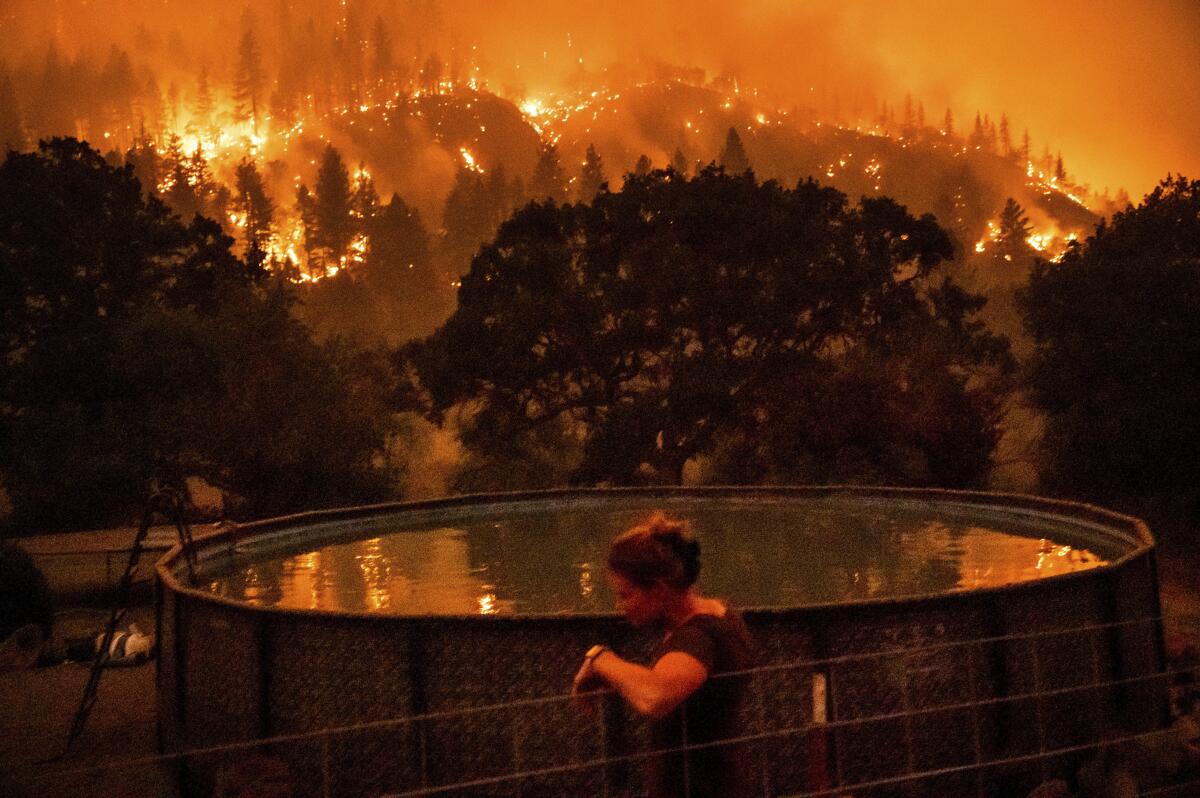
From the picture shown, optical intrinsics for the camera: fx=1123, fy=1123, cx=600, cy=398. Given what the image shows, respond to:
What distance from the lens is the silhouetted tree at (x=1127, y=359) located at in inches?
814

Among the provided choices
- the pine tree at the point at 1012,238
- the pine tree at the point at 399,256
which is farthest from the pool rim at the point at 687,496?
the pine tree at the point at 1012,238

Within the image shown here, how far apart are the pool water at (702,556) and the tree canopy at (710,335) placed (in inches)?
257

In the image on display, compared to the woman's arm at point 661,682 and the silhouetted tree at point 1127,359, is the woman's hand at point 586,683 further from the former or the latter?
the silhouetted tree at point 1127,359

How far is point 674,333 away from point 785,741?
19.2 metres

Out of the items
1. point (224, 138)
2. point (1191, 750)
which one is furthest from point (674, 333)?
point (224, 138)

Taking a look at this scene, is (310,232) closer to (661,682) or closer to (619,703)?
(619,703)

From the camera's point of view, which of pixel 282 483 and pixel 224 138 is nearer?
pixel 282 483

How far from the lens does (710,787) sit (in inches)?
143

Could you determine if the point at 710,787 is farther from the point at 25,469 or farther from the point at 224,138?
the point at 224,138

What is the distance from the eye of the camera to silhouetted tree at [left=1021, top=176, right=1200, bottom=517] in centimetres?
2067

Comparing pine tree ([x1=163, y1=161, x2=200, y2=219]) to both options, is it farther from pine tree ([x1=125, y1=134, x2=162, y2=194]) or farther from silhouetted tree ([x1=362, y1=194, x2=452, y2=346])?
pine tree ([x1=125, y1=134, x2=162, y2=194])

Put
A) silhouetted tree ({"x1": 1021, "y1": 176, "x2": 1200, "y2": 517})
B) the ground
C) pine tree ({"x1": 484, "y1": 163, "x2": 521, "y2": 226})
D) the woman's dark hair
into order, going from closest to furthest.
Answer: the woman's dark hair < the ground < silhouetted tree ({"x1": 1021, "y1": 176, "x2": 1200, "y2": 517}) < pine tree ({"x1": 484, "y1": 163, "x2": 521, "y2": 226})

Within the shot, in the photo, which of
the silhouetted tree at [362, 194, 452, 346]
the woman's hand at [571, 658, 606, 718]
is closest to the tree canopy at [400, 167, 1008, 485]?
the woman's hand at [571, 658, 606, 718]

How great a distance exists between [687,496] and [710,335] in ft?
28.6
